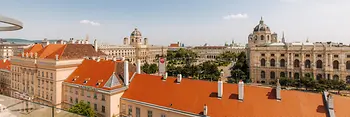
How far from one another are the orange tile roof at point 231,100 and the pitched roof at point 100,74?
314 cm

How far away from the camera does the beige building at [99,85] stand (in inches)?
1255

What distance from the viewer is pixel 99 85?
33812mm

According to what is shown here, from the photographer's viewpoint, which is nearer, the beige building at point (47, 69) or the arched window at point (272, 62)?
the beige building at point (47, 69)

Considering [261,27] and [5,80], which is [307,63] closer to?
[261,27]

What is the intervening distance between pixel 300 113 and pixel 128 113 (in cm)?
2239

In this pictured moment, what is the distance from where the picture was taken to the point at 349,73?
228 ft

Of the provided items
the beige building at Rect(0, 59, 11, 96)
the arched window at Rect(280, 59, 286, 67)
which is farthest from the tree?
the arched window at Rect(280, 59, 286, 67)

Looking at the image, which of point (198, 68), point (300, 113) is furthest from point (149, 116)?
point (198, 68)

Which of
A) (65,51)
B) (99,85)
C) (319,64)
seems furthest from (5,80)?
(319,64)

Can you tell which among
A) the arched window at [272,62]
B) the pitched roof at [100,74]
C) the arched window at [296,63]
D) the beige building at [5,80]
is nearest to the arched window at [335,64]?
the arched window at [296,63]

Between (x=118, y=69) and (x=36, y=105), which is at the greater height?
(x=118, y=69)

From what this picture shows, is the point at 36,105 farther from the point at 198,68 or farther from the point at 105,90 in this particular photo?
the point at 198,68

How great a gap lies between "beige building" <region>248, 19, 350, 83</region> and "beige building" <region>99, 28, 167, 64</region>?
8086 centimetres

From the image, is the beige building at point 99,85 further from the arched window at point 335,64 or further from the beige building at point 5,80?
the arched window at point 335,64
